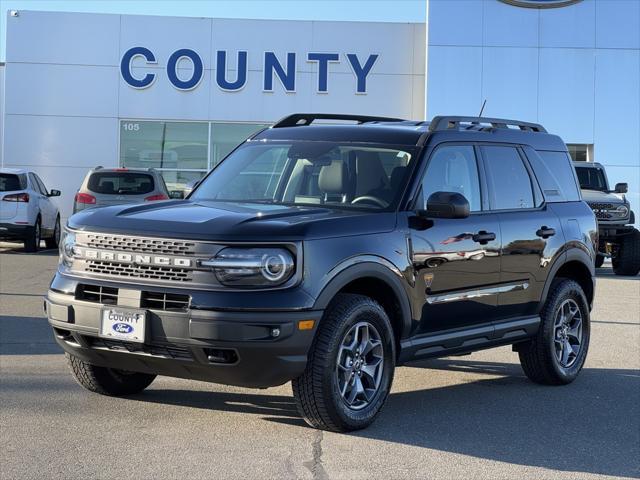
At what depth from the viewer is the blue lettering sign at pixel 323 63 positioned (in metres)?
27.3

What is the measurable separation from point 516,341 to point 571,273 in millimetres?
1202

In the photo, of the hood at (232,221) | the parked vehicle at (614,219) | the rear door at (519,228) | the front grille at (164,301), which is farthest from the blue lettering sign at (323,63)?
the front grille at (164,301)

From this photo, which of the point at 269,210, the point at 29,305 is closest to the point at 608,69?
the point at 29,305

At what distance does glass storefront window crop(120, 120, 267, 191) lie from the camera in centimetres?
2762

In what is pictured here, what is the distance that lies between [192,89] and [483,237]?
21.4 m

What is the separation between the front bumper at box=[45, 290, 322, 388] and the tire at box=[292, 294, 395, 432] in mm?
138

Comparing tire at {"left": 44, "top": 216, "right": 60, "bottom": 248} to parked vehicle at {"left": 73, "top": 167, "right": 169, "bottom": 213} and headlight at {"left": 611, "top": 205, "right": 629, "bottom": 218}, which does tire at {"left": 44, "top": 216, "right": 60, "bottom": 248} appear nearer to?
parked vehicle at {"left": 73, "top": 167, "right": 169, "bottom": 213}

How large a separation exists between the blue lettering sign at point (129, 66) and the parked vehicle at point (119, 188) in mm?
8909

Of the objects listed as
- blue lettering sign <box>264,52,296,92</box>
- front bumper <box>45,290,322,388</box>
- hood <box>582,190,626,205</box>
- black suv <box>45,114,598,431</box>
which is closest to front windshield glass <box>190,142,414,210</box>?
black suv <box>45,114,598,431</box>

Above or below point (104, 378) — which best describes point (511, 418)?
below

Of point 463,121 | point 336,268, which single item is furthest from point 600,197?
point 336,268

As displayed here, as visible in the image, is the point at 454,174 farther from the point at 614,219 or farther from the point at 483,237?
the point at 614,219

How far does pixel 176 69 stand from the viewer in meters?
27.3

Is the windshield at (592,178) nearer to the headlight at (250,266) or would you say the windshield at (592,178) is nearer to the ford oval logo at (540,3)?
the ford oval logo at (540,3)
